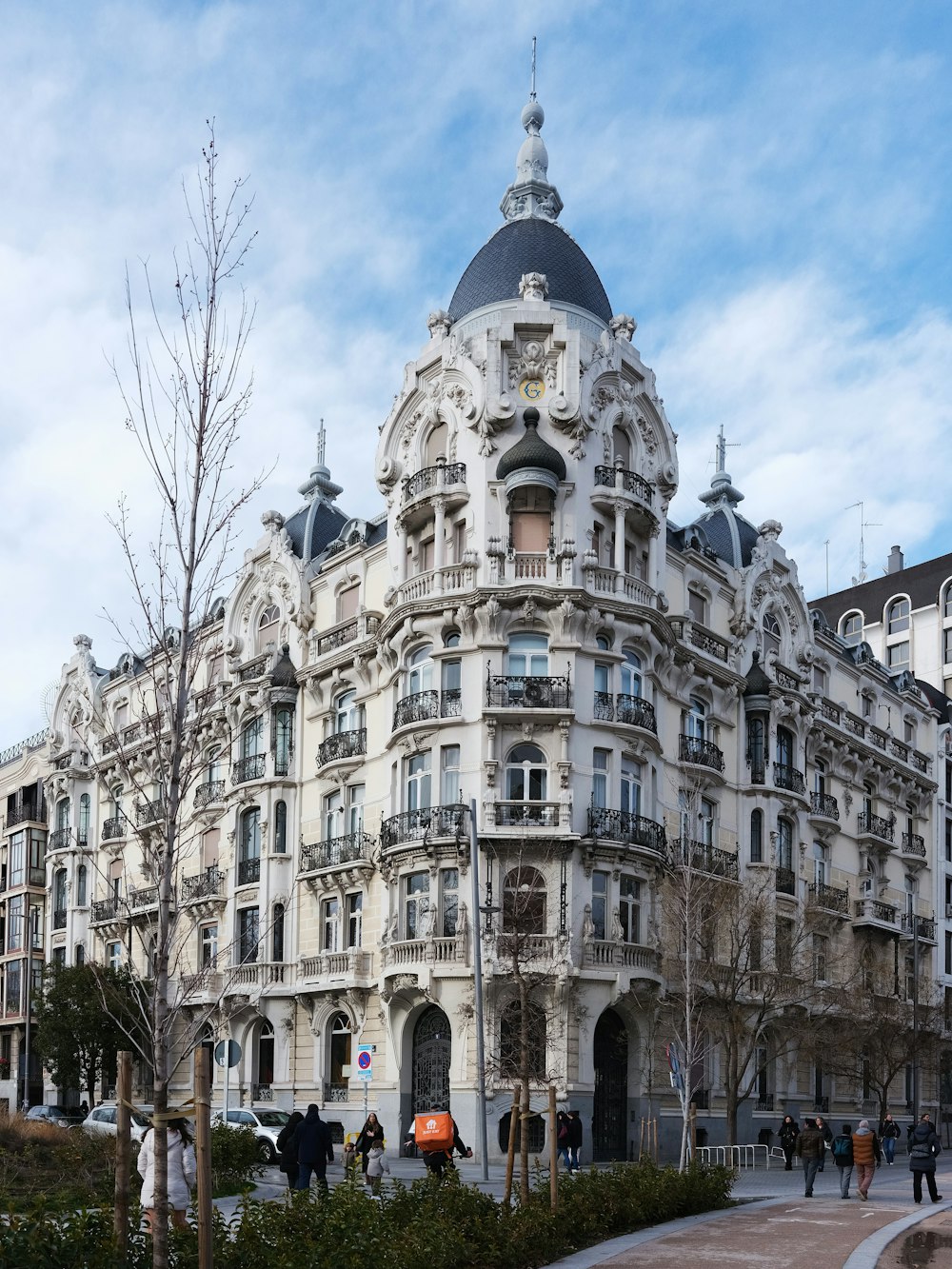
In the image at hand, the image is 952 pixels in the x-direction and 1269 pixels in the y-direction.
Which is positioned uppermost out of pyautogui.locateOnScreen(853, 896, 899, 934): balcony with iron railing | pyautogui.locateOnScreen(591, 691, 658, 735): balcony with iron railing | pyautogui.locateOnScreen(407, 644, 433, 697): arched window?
pyautogui.locateOnScreen(407, 644, 433, 697): arched window

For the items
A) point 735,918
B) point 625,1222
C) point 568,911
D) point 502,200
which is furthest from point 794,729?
point 625,1222

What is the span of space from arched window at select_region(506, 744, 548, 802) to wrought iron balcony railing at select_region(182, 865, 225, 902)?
13638mm

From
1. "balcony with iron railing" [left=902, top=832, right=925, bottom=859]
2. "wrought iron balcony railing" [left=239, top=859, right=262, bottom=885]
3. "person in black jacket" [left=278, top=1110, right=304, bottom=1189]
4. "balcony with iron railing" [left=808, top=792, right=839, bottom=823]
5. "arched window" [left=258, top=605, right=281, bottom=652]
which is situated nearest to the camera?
"person in black jacket" [left=278, top=1110, right=304, bottom=1189]

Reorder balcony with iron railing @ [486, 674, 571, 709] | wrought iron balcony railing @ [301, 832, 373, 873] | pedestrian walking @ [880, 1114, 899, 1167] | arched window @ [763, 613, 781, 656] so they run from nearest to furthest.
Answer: balcony with iron railing @ [486, 674, 571, 709], wrought iron balcony railing @ [301, 832, 373, 873], pedestrian walking @ [880, 1114, 899, 1167], arched window @ [763, 613, 781, 656]

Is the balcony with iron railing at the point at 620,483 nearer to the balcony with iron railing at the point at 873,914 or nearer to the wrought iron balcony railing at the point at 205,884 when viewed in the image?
the wrought iron balcony railing at the point at 205,884

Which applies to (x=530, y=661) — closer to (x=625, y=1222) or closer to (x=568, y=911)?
(x=568, y=911)

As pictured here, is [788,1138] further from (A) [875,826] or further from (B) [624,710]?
(A) [875,826]

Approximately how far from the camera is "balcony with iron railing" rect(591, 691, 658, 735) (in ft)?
132

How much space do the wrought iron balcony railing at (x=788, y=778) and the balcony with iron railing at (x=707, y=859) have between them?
3708 mm

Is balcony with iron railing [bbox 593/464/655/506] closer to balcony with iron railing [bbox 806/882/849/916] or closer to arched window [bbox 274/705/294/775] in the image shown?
arched window [bbox 274/705/294/775]

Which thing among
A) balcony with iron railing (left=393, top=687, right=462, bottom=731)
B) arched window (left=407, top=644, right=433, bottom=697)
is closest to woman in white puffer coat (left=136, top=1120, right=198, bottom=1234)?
balcony with iron railing (left=393, top=687, right=462, bottom=731)

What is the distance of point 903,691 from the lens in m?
62.4

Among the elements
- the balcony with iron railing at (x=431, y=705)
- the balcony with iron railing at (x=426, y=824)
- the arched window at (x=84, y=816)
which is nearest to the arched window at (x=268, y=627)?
the balcony with iron railing at (x=431, y=705)

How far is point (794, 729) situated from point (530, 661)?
1360 centimetres
